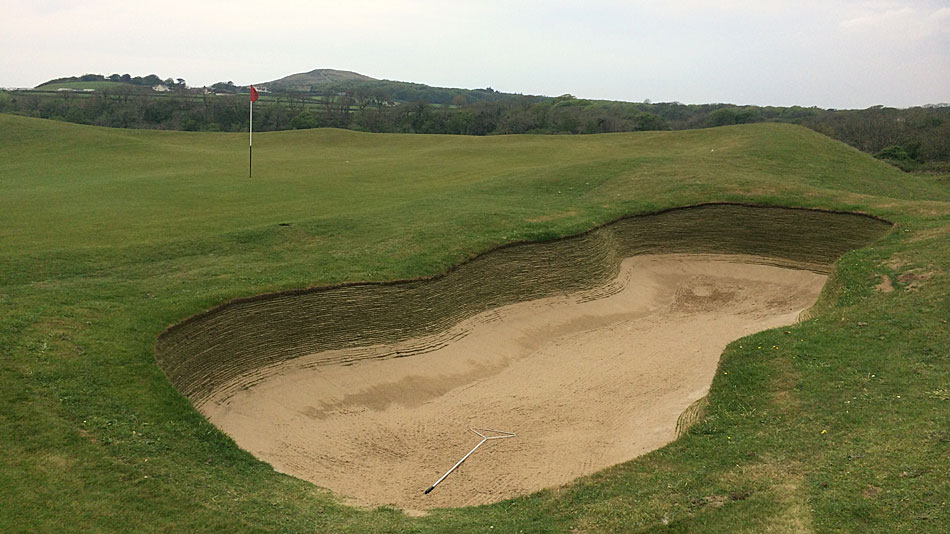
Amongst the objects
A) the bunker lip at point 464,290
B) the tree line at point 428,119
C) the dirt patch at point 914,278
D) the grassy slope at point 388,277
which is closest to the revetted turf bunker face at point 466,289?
the bunker lip at point 464,290

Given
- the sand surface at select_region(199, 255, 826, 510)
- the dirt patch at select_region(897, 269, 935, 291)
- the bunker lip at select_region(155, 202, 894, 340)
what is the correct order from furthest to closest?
1. the dirt patch at select_region(897, 269, 935, 291)
2. the bunker lip at select_region(155, 202, 894, 340)
3. the sand surface at select_region(199, 255, 826, 510)

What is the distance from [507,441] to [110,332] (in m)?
9.46

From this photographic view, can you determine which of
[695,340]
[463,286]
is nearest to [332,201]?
[463,286]

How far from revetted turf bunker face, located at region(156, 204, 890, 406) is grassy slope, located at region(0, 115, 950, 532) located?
28.1 inches

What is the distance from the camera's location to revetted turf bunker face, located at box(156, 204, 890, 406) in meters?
16.3

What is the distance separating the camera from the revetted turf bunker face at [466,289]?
16312 millimetres

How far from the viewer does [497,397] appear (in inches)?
715

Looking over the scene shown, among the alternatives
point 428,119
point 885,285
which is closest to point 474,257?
point 885,285

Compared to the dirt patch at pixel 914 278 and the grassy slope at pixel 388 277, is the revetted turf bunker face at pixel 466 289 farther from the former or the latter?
the dirt patch at pixel 914 278

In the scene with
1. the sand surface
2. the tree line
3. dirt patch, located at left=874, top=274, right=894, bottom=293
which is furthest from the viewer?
the tree line

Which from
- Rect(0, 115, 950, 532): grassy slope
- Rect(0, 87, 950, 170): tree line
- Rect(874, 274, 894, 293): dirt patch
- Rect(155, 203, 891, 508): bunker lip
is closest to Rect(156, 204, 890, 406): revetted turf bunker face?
Rect(155, 203, 891, 508): bunker lip

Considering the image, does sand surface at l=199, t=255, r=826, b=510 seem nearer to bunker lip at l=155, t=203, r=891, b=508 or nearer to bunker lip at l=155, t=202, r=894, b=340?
bunker lip at l=155, t=203, r=891, b=508

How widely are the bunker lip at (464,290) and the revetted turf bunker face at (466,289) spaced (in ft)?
0.10

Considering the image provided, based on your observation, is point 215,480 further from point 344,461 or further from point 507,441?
point 507,441
